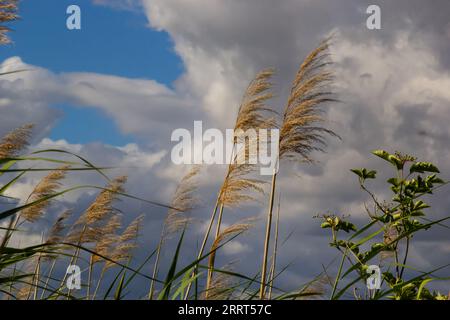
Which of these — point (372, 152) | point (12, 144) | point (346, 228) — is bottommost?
point (346, 228)

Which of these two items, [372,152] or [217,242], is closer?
[372,152]

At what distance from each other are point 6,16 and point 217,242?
211 centimetres

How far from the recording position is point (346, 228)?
158 inches

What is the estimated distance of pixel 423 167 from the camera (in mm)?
3809

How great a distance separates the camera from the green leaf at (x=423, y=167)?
3.78 meters

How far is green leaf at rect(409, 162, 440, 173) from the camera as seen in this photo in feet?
12.4
